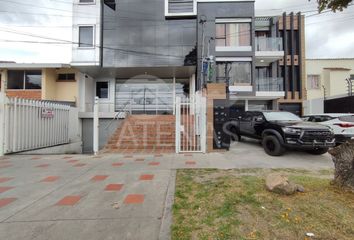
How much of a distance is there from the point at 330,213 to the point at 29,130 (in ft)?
32.5

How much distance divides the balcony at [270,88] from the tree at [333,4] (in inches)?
559

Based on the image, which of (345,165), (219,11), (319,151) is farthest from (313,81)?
(345,165)

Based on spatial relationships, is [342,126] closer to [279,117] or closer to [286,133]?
[279,117]

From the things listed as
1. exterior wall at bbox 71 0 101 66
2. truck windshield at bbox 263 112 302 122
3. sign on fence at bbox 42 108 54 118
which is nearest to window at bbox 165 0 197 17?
exterior wall at bbox 71 0 101 66

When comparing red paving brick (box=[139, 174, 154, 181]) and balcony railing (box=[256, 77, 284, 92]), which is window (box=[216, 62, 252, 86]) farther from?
red paving brick (box=[139, 174, 154, 181])

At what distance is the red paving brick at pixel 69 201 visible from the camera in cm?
382

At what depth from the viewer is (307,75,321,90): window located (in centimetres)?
2483

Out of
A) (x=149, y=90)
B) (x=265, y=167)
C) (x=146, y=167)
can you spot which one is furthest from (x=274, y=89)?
(x=146, y=167)

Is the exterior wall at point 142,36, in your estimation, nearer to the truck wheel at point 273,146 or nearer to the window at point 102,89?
the window at point 102,89

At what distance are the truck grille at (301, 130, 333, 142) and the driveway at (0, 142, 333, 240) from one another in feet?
2.18

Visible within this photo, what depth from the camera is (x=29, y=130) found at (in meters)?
9.05

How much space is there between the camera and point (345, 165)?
391cm

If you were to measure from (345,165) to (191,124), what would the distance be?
539cm

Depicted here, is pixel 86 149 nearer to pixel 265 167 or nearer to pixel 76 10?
pixel 76 10
